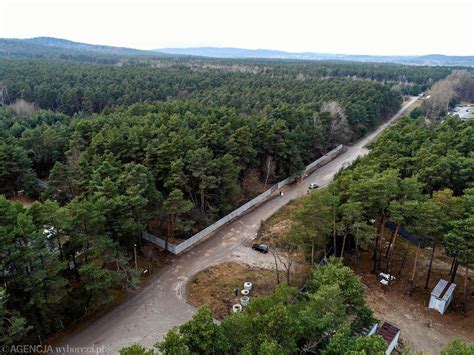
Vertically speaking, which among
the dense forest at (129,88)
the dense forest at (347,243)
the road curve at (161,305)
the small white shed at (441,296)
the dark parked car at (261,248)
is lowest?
the road curve at (161,305)

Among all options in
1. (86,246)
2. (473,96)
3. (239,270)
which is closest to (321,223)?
(239,270)

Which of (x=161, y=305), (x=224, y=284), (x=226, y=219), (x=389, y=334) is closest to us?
(x=389, y=334)

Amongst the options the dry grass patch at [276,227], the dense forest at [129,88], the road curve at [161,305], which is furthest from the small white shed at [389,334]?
the dense forest at [129,88]

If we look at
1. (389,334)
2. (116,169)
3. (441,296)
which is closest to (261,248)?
(389,334)

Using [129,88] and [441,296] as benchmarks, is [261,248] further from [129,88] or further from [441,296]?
[129,88]

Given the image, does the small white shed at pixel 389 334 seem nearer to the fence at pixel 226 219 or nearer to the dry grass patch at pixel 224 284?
the dry grass patch at pixel 224 284

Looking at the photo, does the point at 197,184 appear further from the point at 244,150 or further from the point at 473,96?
the point at 473,96
